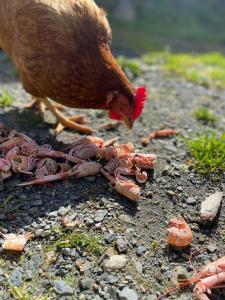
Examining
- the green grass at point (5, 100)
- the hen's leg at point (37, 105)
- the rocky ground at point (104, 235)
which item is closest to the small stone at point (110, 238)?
the rocky ground at point (104, 235)

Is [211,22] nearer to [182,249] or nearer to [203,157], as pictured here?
[203,157]

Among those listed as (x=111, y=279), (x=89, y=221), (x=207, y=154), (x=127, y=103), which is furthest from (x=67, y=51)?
(x=111, y=279)

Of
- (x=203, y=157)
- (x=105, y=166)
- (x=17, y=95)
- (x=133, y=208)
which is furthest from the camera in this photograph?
(x=17, y=95)

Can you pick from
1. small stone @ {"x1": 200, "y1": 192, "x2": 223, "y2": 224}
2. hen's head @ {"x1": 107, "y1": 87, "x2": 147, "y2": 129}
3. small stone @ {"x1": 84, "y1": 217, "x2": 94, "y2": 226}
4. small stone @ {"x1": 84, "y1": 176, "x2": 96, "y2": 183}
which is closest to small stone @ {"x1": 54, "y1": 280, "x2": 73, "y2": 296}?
small stone @ {"x1": 84, "y1": 217, "x2": 94, "y2": 226}

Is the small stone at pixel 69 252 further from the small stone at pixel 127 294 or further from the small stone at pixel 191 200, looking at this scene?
the small stone at pixel 191 200

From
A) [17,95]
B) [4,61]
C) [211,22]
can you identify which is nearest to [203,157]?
[17,95]

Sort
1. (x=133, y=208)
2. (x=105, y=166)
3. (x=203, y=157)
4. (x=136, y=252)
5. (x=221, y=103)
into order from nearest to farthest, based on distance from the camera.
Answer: (x=136, y=252), (x=133, y=208), (x=105, y=166), (x=203, y=157), (x=221, y=103)

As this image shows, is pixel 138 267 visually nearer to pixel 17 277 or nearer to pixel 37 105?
pixel 17 277

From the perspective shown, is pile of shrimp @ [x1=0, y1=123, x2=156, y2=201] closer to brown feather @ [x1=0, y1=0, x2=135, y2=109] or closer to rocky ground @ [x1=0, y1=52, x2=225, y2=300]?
rocky ground @ [x1=0, y1=52, x2=225, y2=300]

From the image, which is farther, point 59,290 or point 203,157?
point 203,157

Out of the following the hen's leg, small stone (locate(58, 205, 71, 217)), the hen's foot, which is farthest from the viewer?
the hen's leg
